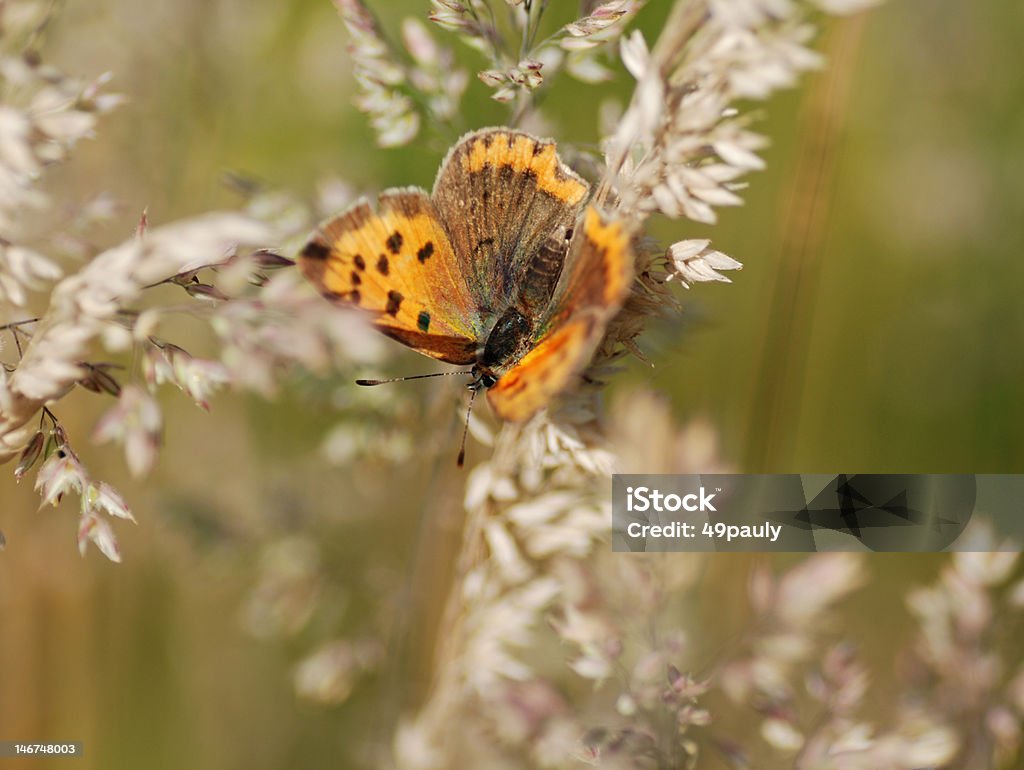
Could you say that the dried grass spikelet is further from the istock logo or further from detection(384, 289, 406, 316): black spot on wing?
detection(384, 289, 406, 316): black spot on wing

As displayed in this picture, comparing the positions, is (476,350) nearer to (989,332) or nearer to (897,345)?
(897,345)

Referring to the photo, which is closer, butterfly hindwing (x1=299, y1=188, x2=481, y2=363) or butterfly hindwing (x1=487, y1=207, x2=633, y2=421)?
butterfly hindwing (x1=487, y1=207, x2=633, y2=421)

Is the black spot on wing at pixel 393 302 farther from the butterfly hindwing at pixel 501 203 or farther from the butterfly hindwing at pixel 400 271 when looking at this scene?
the butterfly hindwing at pixel 501 203
